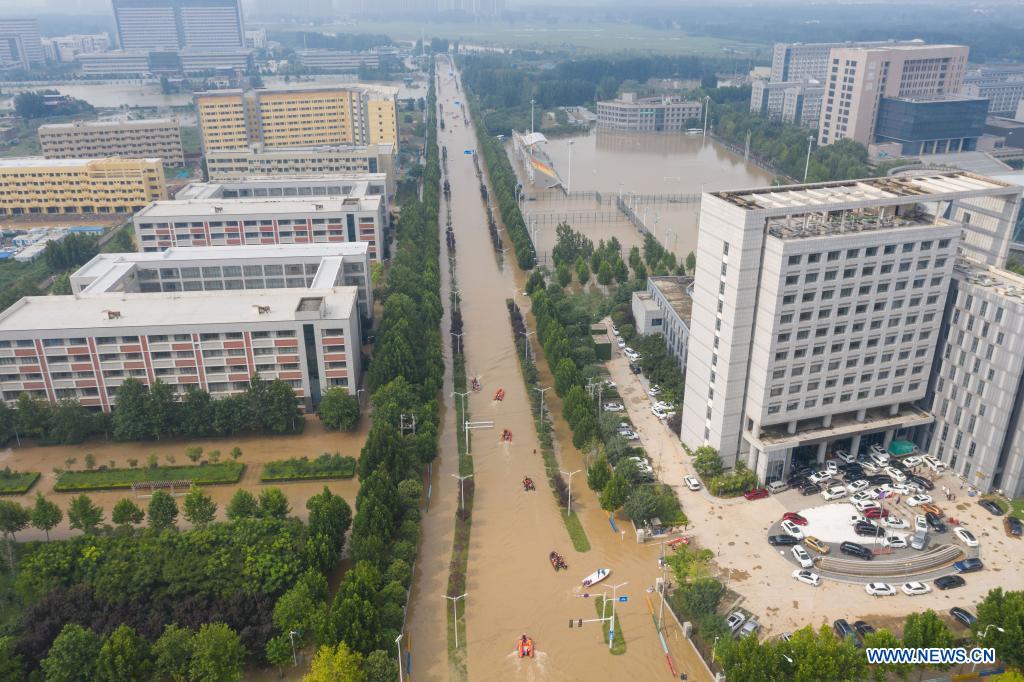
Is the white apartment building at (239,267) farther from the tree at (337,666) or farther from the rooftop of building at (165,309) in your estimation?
the tree at (337,666)

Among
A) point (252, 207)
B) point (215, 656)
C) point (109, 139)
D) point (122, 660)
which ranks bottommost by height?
point (215, 656)

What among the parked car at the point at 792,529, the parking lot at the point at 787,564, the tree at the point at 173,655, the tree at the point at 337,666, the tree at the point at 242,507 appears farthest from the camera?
the parked car at the point at 792,529

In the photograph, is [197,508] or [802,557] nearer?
[802,557]

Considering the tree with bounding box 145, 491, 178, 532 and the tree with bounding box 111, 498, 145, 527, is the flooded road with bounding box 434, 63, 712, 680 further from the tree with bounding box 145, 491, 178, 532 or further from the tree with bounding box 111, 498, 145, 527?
the tree with bounding box 111, 498, 145, 527

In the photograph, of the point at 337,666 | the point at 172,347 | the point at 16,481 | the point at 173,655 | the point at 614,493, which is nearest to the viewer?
the point at 337,666

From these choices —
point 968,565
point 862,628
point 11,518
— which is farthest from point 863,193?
point 11,518

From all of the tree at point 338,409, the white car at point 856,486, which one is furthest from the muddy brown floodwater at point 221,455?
the white car at point 856,486

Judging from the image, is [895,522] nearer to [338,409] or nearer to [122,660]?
[338,409]
